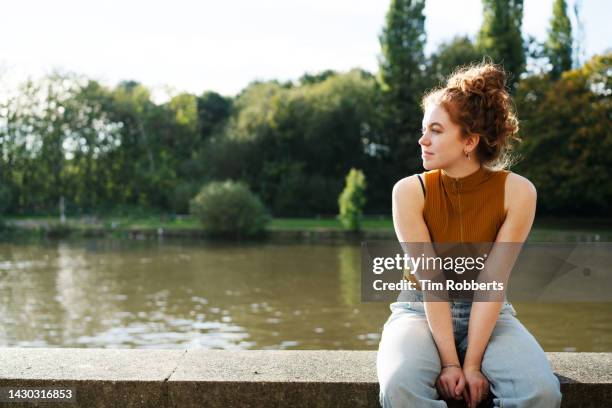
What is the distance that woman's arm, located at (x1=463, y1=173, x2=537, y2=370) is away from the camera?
7.80ft

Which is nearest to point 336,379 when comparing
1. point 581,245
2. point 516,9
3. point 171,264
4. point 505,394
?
point 505,394

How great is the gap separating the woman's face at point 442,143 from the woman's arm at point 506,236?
0.70 ft

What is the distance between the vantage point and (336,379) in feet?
7.97

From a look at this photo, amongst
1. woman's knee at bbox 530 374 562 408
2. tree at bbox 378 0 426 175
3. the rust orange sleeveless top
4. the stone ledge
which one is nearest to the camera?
woman's knee at bbox 530 374 562 408

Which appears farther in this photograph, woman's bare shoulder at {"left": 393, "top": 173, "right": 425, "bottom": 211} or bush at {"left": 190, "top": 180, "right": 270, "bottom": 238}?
bush at {"left": 190, "top": 180, "right": 270, "bottom": 238}

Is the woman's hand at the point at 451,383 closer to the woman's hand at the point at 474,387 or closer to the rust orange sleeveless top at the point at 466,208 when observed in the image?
the woman's hand at the point at 474,387

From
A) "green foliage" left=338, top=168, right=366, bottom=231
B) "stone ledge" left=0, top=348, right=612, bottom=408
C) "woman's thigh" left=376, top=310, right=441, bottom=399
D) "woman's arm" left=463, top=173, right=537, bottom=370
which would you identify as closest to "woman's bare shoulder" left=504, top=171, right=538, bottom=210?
"woman's arm" left=463, top=173, right=537, bottom=370

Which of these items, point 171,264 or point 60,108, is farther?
→ point 60,108

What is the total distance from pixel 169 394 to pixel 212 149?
33936 mm

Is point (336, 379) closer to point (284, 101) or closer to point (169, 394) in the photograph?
point (169, 394)

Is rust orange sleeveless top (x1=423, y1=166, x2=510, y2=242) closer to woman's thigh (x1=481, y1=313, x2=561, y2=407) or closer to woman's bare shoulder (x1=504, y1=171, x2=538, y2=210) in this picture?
woman's bare shoulder (x1=504, y1=171, x2=538, y2=210)

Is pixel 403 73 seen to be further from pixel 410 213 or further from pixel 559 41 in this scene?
pixel 410 213

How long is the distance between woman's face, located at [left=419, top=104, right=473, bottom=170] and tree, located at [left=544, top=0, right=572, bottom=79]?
1239 inches

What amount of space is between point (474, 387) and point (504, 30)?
3060 centimetres
